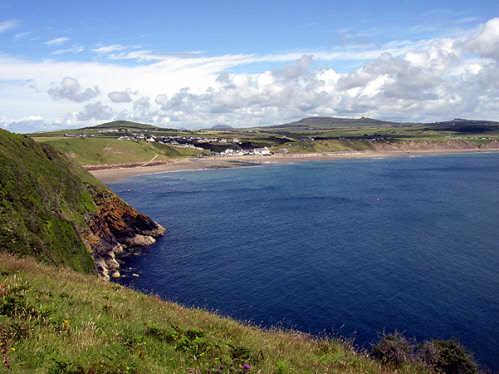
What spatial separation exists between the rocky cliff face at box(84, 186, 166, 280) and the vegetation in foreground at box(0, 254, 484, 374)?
89.8ft

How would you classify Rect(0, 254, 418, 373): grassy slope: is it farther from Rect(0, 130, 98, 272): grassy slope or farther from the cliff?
the cliff

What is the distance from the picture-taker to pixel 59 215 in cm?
3544

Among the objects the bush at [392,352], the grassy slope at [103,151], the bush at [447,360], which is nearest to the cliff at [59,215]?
the bush at [392,352]

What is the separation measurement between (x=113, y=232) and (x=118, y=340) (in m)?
43.8

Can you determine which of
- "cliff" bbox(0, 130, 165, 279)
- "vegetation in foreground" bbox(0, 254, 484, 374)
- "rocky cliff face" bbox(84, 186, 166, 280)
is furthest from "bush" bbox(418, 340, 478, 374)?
"rocky cliff face" bbox(84, 186, 166, 280)

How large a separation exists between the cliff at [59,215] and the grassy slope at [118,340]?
13510mm

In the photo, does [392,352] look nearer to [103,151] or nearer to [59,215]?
[59,215]

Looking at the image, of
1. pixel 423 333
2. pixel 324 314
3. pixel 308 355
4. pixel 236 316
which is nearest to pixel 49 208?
pixel 236 316

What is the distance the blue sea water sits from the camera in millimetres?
30500

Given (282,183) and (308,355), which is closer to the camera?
(308,355)

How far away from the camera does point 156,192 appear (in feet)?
310

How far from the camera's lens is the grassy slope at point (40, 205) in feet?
85.0

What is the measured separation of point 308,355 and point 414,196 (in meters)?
81.1

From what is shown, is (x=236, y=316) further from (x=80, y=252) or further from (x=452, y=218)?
(x=452, y=218)
